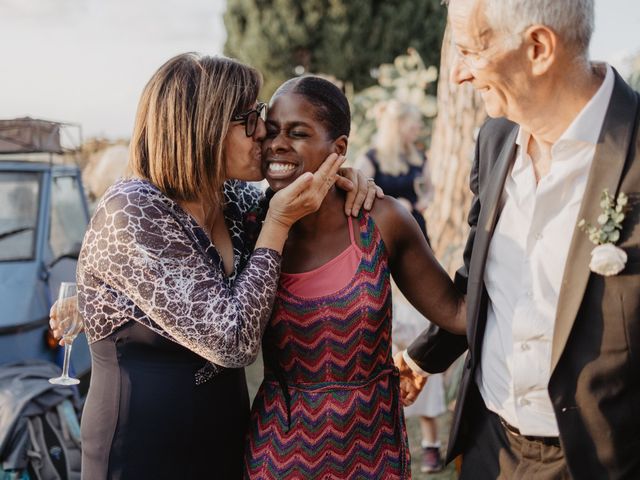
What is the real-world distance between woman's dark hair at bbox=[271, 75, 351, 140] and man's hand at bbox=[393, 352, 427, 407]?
0.98 m

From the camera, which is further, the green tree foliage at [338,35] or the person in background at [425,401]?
the green tree foliage at [338,35]

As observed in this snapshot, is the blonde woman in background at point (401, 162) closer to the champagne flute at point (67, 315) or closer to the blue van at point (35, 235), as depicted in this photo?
the blue van at point (35, 235)

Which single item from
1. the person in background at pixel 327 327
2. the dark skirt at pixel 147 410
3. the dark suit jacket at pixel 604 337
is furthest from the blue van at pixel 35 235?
the dark suit jacket at pixel 604 337

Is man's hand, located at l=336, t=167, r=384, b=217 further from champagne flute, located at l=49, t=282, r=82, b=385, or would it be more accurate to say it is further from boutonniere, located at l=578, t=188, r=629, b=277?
champagne flute, located at l=49, t=282, r=82, b=385

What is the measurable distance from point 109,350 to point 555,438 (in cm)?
142

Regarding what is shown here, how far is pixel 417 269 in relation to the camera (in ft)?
8.53

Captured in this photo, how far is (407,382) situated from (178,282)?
118cm

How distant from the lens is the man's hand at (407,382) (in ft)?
9.55

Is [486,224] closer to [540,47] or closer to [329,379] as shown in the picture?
[540,47]

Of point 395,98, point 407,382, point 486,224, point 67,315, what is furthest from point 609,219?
point 395,98

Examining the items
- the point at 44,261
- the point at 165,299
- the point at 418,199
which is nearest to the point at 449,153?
the point at 418,199

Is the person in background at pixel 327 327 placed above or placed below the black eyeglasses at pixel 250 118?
below

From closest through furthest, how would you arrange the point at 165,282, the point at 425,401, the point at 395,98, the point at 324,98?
the point at 165,282 → the point at 324,98 → the point at 425,401 → the point at 395,98

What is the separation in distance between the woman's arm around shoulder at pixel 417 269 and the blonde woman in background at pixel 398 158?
398 centimetres
